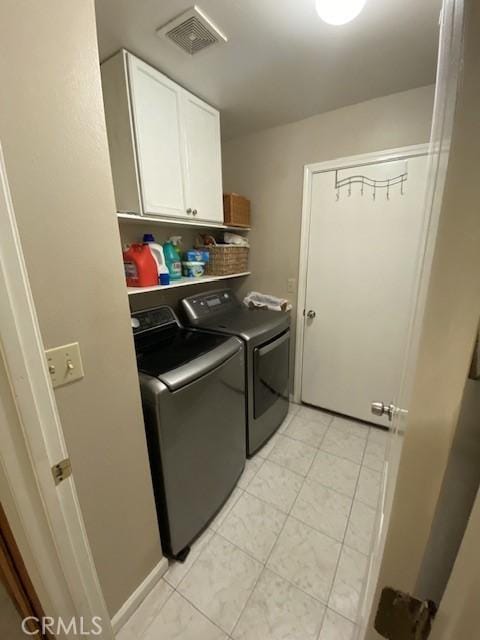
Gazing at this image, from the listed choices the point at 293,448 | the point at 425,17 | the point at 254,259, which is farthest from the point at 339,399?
the point at 425,17

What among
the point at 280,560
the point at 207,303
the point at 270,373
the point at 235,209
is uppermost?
the point at 235,209

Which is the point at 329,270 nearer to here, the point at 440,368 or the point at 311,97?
the point at 311,97

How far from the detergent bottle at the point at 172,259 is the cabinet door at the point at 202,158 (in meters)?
0.28

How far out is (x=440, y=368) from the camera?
0.30m

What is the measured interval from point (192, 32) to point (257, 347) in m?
1.58

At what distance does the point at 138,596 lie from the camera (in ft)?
3.76

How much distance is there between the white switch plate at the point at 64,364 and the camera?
75cm

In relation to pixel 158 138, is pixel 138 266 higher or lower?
lower

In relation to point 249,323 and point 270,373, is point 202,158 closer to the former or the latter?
point 249,323

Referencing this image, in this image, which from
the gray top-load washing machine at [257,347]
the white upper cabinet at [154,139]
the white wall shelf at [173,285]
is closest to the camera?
the white upper cabinet at [154,139]

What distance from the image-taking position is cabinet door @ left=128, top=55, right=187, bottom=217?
4.43 feet

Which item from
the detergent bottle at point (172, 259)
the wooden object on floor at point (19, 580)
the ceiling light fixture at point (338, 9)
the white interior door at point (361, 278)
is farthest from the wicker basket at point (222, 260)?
the wooden object on floor at point (19, 580)

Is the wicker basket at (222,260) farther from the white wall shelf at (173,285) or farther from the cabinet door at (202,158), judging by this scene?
the cabinet door at (202,158)

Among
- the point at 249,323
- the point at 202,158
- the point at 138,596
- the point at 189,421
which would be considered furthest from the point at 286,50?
the point at 138,596
